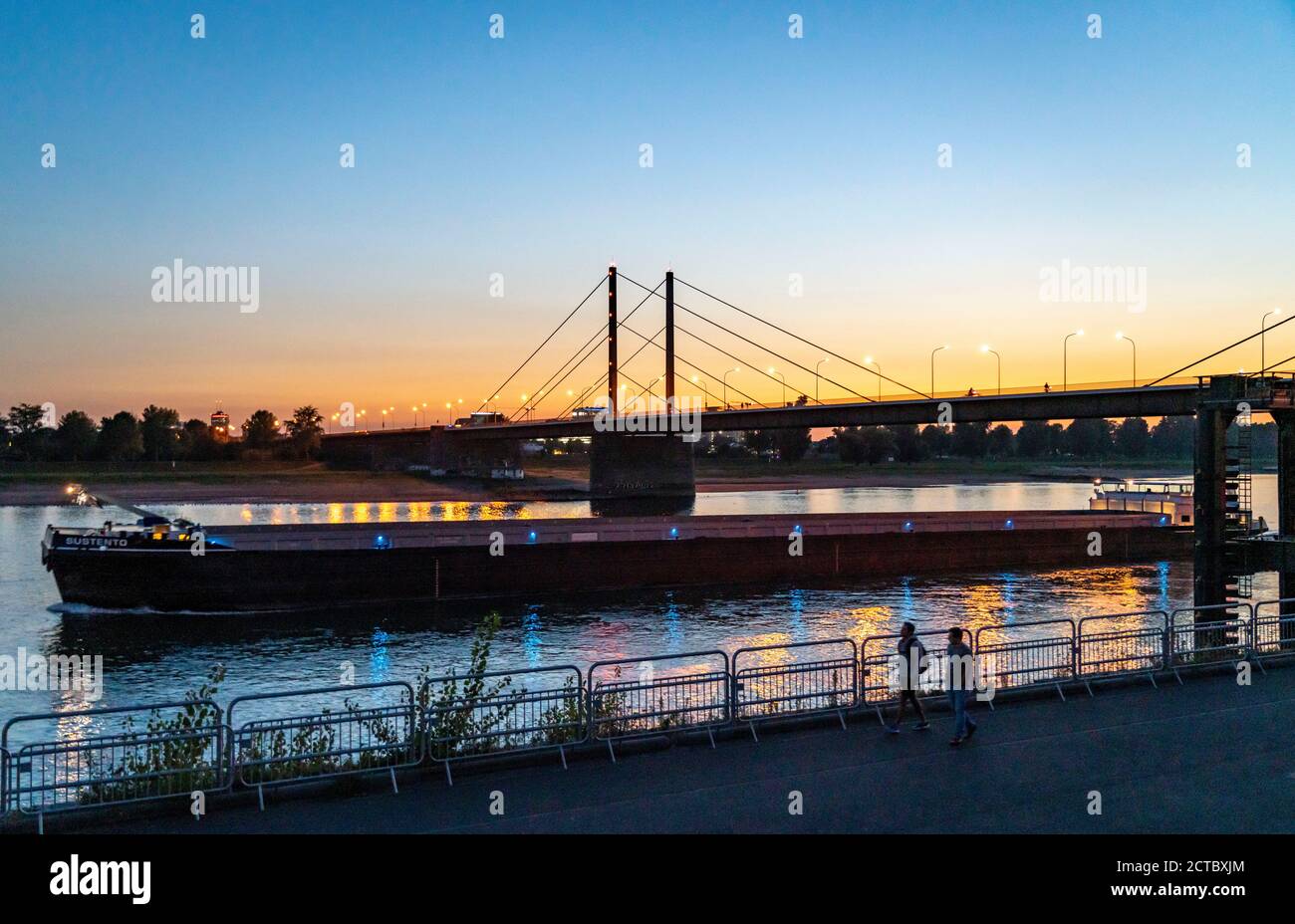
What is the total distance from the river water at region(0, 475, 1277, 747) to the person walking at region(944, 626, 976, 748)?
9.15 metres

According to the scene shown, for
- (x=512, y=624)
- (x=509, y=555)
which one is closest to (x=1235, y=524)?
(x=512, y=624)

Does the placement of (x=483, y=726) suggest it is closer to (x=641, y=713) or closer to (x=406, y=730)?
(x=406, y=730)

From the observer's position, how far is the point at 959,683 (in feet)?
36.8

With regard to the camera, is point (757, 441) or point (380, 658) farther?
point (757, 441)

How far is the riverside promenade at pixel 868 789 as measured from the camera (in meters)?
8.61

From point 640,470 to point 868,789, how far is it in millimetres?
86527

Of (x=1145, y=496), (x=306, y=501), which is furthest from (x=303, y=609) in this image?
(x=306, y=501)

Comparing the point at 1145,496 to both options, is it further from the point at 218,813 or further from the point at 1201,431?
the point at 218,813

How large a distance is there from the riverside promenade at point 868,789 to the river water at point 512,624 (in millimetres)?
8380

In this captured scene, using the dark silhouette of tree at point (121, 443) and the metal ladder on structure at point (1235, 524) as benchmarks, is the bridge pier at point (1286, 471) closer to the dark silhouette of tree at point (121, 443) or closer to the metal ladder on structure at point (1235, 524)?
the metal ladder on structure at point (1235, 524)

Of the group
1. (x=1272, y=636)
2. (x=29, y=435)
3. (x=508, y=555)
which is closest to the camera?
→ (x=1272, y=636)

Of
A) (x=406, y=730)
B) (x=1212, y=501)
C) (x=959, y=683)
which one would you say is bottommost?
(x=406, y=730)

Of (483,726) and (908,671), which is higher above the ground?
(908,671)

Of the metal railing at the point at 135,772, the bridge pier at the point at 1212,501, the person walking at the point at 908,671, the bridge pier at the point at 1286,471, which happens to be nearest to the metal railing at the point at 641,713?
the person walking at the point at 908,671
